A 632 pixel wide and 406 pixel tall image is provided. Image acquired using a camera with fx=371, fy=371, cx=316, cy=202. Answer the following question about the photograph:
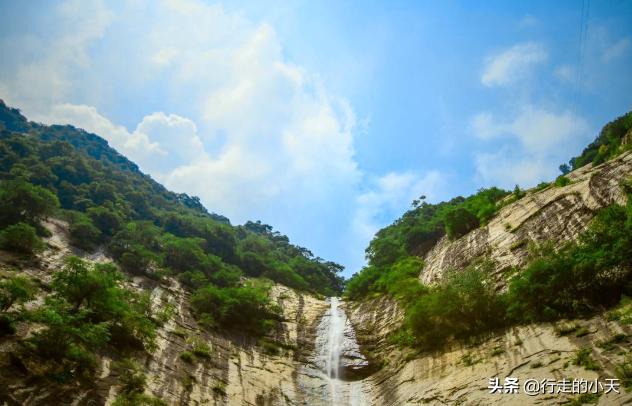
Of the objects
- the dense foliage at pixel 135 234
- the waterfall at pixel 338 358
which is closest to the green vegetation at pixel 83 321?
the dense foliage at pixel 135 234

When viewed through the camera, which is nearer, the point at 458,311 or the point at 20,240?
the point at 458,311

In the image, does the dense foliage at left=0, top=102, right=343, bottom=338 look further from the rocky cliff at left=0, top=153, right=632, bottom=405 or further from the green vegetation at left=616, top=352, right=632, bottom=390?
the green vegetation at left=616, top=352, right=632, bottom=390

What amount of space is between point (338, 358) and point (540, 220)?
48.0 feet

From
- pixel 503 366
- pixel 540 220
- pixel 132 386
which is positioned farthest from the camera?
pixel 540 220

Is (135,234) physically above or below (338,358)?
above

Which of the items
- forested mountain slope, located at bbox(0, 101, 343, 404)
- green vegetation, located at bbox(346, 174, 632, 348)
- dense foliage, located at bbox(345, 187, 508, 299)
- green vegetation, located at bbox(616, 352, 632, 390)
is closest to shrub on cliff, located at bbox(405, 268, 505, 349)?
green vegetation, located at bbox(346, 174, 632, 348)

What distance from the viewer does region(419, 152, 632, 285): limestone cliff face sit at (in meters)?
18.3

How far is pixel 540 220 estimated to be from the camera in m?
21.3

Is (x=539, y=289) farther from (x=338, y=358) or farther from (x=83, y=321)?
(x=83, y=321)

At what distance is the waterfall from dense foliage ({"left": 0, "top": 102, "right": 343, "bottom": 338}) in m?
4.81

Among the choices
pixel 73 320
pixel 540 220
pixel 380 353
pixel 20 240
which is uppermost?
pixel 20 240

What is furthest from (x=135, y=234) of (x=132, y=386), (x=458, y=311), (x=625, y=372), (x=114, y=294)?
(x=625, y=372)

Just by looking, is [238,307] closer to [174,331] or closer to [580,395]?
[174,331]

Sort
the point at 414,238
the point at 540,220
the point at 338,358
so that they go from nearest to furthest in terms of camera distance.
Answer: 1. the point at 540,220
2. the point at 338,358
3. the point at 414,238
